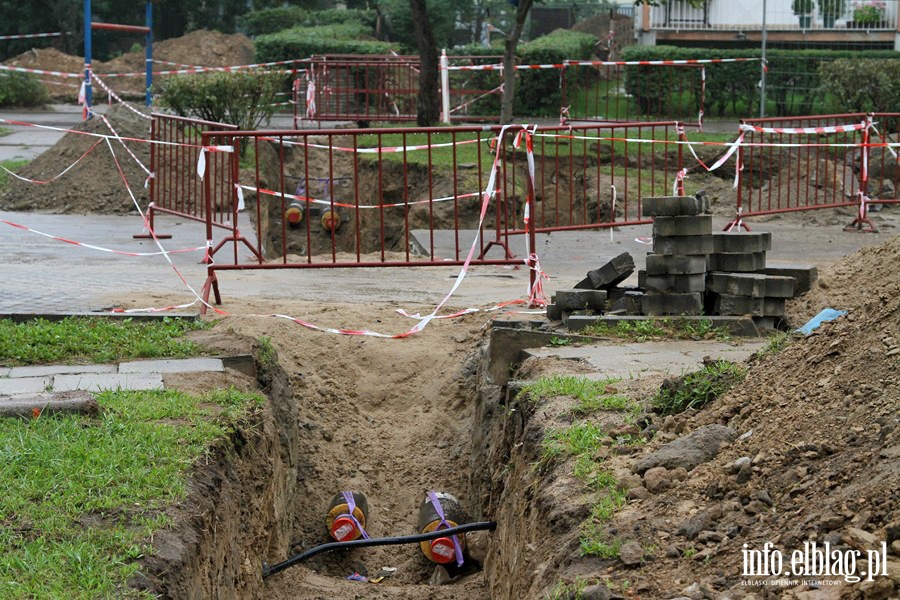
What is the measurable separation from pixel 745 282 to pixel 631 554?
426 cm

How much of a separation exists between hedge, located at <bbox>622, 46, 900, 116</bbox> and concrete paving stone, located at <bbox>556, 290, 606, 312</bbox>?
1574 centimetres

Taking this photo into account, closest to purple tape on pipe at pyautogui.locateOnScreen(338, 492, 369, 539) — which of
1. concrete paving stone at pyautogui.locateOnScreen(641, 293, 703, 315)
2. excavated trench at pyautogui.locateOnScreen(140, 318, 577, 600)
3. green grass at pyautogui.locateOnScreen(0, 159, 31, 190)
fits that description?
excavated trench at pyautogui.locateOnScreen(140, 318, 577, 600)

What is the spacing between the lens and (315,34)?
3244 cm

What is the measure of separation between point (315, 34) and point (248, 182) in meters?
15.3

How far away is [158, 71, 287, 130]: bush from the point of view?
63.6 feet

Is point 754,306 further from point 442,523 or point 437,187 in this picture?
point 437,187

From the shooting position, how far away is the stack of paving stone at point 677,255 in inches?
339

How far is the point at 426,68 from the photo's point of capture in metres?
21.0

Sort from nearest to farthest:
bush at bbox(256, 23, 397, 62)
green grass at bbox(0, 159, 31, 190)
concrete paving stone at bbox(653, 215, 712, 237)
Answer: concrete paving stone at bbox(653, 215, 712, 237) < green grass at bbox(0, 159, 31, 190) < bush at bbox(256, 23, 397, 62)

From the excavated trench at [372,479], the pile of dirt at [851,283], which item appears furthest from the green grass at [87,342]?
the pile of dirt at [851,283]

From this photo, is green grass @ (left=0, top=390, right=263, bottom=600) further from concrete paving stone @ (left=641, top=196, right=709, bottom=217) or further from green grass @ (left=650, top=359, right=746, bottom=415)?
concrete paving stone @ (left=641, top=196, right=709, bottom=217)

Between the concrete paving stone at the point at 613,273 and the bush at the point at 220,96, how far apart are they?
38.6ft

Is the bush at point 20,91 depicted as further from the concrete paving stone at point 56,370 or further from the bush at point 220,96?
the concrete paving stone at point 56,370

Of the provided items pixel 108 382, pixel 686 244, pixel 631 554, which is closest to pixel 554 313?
pixel 686 244
